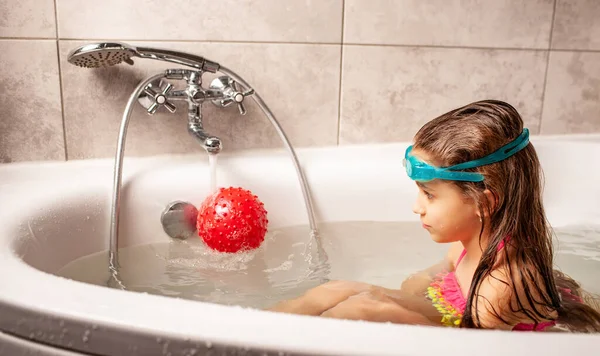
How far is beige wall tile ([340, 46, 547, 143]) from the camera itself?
59.3 inches

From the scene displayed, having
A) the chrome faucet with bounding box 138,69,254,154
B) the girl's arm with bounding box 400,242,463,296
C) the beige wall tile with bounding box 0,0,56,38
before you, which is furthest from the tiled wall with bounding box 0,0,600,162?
the girl's arm with bounding box 400,242,463,296

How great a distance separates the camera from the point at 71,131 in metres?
1.32

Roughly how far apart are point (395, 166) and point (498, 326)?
62 cm

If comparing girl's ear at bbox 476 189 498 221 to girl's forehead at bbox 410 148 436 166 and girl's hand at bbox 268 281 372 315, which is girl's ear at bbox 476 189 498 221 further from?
girl's hand at bbox 268 281 372 315

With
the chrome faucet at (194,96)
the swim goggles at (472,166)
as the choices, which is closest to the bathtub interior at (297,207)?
the chrome faucet at (194,96)

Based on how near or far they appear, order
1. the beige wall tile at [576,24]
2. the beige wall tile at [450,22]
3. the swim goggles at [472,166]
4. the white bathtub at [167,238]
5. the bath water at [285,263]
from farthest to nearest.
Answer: the beige wall tile at [576,24] → the beige wall tile at [450,22] → the bath water at [285,263] → the swim goggles at [472,166] → the white bathtub at [167,238]

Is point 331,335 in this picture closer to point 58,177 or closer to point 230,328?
point 230,328

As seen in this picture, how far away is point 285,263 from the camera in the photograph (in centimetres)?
118

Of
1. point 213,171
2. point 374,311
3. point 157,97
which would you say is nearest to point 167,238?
point 213,171

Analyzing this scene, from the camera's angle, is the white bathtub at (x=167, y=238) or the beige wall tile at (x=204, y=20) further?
the beige wall tile at (x=204, y=20)

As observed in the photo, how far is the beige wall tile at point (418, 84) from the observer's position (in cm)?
151

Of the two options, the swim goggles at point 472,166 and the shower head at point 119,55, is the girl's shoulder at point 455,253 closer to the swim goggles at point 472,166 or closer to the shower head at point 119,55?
the swim goggles at point 472,166

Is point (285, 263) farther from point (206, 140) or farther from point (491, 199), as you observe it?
point (491, 199)

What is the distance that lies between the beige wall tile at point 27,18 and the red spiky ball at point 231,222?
52 centimetres
